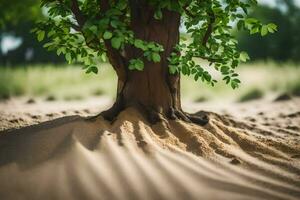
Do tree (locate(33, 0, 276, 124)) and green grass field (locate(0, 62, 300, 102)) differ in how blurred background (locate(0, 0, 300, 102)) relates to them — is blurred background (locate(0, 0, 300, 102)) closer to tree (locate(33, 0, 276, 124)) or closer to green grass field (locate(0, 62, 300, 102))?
green grass field (locate(0, 62, 300, 102))

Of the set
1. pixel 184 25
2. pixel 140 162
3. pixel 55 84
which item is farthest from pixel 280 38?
pixel 140 162

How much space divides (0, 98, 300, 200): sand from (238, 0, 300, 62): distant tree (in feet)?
73.3

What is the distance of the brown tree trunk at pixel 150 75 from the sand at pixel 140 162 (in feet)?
0.54

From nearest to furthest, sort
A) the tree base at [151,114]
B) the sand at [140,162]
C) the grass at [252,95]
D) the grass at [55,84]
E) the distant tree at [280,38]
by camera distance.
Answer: the sand at [140,162] < the tree base at [151,114] < the grass at [252,95] < the grass at [55,84] < the distant tree at [280,38]

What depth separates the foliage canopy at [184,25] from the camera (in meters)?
4.05

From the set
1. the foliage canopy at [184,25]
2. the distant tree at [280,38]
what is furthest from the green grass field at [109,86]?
the distant tree at [280,38]

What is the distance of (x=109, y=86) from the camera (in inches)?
500

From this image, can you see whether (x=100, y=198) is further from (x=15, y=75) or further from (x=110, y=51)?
(x=15, y=75)

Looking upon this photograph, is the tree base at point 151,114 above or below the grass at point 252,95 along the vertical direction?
above

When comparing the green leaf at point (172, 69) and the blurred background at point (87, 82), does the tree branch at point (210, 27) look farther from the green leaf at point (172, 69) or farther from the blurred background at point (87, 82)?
the blurred background at point (87, 82)

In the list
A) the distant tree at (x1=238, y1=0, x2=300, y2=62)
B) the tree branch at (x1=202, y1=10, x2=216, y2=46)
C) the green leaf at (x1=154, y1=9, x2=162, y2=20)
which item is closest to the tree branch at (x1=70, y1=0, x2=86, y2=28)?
the green leaf at (x1=154, y1=9, x2=162, y2=20)

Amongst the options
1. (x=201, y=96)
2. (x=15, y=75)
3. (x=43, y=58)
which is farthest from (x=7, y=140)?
(x=43, y=58)

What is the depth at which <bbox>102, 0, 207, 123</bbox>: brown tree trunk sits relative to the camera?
439cm

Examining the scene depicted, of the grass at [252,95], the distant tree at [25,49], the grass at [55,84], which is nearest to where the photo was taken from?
the grass at [252,95]
